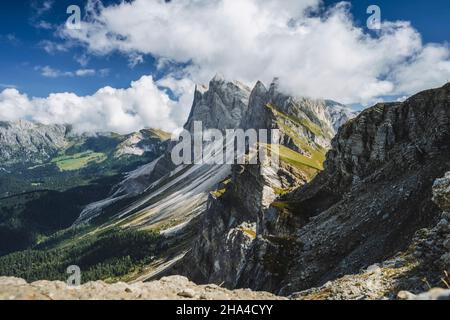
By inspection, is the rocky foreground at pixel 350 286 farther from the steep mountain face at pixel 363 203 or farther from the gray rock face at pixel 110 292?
the steep mountain face at pixel 363 203

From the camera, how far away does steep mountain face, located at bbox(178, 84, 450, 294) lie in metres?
41.0

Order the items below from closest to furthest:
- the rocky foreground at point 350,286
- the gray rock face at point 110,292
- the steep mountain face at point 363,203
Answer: the gray rock face at point 110,292, the rocky foreground at point 350,286, the steep mountain face at point 363,203

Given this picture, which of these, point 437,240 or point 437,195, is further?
point 437,195

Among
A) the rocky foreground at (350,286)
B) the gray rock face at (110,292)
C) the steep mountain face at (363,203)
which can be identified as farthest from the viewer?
the steep mountain face at (363,203)

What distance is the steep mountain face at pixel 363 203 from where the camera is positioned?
4097 cm

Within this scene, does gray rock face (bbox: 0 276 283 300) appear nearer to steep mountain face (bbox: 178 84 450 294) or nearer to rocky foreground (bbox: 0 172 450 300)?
rocky foreground (bbox: 0 172 450 300)

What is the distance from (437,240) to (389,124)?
3663 centimetres

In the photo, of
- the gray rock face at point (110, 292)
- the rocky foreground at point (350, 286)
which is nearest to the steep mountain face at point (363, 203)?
the rocky foreground at point (350, 286)

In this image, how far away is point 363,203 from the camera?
1997 inches

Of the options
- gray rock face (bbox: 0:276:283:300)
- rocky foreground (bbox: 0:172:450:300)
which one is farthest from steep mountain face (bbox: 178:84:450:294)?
gray rock face (bbox: 0:276:283:300)

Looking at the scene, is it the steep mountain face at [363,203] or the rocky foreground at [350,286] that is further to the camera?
the steep mountain face at [363,203]
